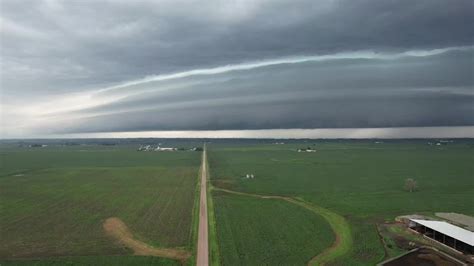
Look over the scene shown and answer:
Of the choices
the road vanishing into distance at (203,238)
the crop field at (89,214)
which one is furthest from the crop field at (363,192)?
the crop field at (89,214)

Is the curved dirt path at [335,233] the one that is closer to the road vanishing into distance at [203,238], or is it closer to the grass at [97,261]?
the road vanishing into distance at [203,238]

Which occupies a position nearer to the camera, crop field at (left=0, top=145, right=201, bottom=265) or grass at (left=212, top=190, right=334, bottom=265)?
grass at (left=212, top=190, right=334, bottom=265)

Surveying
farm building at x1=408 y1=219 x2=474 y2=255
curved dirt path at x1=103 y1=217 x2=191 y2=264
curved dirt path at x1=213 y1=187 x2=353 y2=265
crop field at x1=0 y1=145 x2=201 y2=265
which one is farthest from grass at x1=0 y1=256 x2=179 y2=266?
farm building at x1=408 y1=219 x2=474 y2=255

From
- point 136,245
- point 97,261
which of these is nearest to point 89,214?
point 136,245

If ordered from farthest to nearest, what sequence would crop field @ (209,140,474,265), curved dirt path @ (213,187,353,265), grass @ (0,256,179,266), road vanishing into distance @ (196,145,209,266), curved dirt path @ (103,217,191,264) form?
crop field @ (209,140,474,265) < curved dirt path @ (103,217,191,264) < curved dirt path @ (213,187,353,265) < road vanishing into distance @ (196,145,209,266) < grass @ (0,256,179,266)

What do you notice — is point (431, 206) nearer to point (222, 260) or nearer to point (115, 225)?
point (222, 260)

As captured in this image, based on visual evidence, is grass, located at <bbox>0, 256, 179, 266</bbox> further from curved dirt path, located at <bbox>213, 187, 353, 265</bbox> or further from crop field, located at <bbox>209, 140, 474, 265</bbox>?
curved dirt path, located at <bbox>213, 187, 353, 265</bbox>
